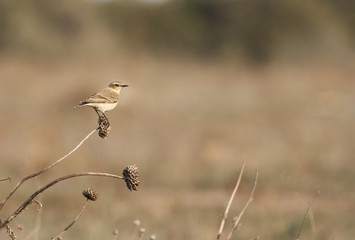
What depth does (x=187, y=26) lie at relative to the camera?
98.8 feet

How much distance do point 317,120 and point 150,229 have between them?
1021 centimetres

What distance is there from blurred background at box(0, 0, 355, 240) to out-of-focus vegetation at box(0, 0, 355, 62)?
7cm

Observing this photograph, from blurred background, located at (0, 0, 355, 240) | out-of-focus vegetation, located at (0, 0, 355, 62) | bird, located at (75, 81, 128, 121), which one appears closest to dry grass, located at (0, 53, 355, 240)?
blurred background, located at (0, 0, 355, 240)

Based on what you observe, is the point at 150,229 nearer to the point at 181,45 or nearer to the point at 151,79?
the point at 151,79

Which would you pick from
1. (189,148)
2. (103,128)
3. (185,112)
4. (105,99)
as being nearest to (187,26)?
(185,112)

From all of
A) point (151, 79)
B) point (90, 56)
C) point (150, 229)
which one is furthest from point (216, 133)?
point (90, 56)

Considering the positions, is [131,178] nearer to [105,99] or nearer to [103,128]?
[103,128]

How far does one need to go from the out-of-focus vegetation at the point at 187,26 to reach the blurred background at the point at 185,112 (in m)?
0.07

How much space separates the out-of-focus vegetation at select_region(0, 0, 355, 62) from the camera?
27.8 meters

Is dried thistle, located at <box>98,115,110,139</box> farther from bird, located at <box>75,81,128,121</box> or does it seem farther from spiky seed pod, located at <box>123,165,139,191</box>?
spiky seed pod, located at <box>123,165,139,191</box>

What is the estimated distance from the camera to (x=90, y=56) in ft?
88.5

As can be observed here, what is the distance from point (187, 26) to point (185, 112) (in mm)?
14664

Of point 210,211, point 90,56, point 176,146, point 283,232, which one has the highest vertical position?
point 283,232

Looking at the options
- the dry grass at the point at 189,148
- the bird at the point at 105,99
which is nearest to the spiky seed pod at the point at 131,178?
the bird at the point at 105,99
